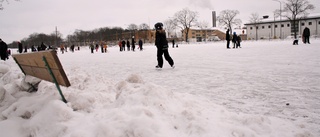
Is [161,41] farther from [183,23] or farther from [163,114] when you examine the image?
[183,23]

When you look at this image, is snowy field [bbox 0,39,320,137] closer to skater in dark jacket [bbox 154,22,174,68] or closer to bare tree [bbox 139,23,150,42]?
skater in dark jacket [bbox 154,22,174,68]

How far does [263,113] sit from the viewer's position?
323 cm

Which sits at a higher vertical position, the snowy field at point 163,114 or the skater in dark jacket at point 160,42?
the skater in dark jacket at point 160,42

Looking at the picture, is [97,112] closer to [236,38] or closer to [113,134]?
[113,134]

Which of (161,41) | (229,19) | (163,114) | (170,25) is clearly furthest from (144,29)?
(163,114)

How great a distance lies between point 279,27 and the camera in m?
79.4

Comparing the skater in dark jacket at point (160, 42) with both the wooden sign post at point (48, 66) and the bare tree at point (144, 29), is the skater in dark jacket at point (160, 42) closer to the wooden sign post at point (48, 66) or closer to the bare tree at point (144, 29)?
the wooden sign post at point (48, 66)

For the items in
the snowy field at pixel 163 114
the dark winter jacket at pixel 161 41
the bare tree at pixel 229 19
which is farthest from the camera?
the bare tree at pixel 229 19

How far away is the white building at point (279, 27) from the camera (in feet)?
236

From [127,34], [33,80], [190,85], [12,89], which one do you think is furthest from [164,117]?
[127,34]

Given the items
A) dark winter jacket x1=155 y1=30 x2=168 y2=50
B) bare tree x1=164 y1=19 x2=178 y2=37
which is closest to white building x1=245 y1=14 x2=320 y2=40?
bare tree x1=164 y1=19 x2=178 y2=37

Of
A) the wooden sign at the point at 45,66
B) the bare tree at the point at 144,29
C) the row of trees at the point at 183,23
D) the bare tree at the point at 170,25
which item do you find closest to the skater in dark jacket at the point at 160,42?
the wooden sign at the point at 45,66

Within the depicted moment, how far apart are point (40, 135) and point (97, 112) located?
2.41ft

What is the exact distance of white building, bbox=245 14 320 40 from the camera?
71.8 m
